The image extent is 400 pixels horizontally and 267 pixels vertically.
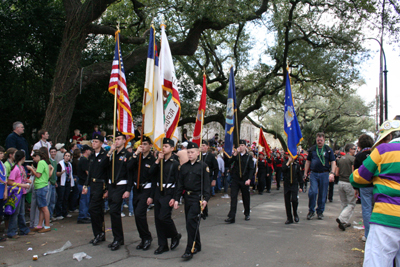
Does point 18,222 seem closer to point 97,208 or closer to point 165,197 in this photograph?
point 97,208

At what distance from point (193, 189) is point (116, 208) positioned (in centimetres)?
155

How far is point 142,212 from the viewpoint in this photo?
19.6 ft

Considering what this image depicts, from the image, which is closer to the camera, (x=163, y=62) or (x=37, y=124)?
(x=163, y=62)

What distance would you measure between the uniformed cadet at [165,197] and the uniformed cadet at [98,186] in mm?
1112

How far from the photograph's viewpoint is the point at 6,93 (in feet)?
45.0

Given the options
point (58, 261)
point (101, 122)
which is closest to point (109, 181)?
point (58, 261)

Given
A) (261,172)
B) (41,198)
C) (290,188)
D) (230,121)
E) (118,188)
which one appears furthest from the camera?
(261,172)

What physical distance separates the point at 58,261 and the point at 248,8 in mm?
13284

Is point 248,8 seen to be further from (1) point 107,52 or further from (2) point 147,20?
(1) point 107,52

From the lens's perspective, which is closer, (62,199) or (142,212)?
(142,212)

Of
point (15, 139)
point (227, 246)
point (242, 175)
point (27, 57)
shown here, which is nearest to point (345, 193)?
point (242, 175)

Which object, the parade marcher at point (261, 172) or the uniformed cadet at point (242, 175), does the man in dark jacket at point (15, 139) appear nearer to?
the uniformed cadet at point (242, 175)

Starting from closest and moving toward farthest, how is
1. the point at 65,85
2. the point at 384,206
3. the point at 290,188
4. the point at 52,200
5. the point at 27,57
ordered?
1. the point at 384,206
2. the point at 290,188
3. the point at 52,200
4. the point at 65,85
5. the point at 27,57

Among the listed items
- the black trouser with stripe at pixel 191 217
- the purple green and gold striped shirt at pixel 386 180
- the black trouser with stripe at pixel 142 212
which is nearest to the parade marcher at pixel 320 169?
the black trouser with stripe at pixel 191 217
